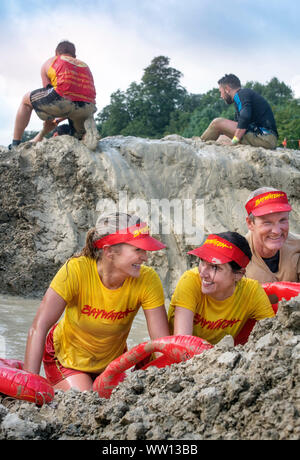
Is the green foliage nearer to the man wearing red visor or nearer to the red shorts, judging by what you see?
the man wearing red visor

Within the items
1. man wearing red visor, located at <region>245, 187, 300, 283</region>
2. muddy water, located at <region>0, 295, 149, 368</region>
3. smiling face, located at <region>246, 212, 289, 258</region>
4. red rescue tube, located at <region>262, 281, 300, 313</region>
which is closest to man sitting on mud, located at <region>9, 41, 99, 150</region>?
muddy water, located at <region>0, 295, 149, 368</region>

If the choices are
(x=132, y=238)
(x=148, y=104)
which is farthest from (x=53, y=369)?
(x=148, y=104)

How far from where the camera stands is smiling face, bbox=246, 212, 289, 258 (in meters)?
3.32

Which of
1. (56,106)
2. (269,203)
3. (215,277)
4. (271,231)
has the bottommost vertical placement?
(215,277)

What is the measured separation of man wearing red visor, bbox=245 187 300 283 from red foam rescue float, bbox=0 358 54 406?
5.46ft

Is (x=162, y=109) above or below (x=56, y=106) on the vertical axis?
above

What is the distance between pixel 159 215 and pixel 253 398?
5.30 meters

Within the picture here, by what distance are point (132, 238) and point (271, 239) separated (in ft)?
3.34

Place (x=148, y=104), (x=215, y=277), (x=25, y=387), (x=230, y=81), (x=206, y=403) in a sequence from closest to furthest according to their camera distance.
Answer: (x=206, y=403) → (x=25, y=387) → (x=215, y=277) → (x=230, y=81) → (x=148, y=104)

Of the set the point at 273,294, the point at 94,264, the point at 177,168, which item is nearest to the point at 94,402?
the point at 94,264

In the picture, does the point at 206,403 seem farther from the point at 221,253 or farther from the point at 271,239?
the point at 271,239

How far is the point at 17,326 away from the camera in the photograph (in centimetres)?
513

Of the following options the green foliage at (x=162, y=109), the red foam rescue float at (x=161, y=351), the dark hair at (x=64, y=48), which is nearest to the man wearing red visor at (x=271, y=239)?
the red foam rescue float at (x=161, y=351)

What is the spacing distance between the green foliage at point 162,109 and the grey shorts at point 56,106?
60.9 ft
